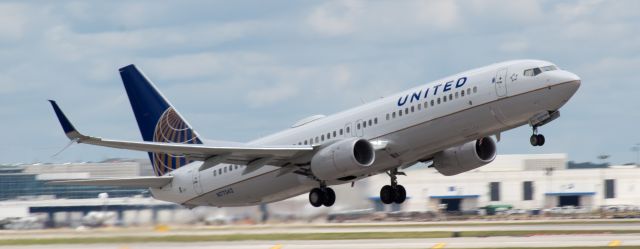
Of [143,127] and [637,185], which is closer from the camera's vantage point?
[143,127]

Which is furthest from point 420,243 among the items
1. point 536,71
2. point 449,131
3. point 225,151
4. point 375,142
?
point 536,71

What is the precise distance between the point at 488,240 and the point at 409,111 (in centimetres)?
797

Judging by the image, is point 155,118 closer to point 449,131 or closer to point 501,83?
point 449,131

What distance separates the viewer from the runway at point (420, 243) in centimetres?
4478

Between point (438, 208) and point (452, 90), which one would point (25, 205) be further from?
point (452, 90)

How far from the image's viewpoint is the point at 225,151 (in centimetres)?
4469

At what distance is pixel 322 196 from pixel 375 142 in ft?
13.1

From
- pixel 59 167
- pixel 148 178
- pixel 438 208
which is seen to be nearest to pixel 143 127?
pixel 148 178

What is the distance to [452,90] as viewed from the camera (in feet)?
141

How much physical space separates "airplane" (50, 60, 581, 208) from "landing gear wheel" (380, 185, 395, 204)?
4cm

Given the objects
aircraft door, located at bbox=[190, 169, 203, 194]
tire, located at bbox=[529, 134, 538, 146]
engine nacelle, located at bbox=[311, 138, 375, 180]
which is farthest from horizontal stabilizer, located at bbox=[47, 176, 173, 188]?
tire, located at bbox=[529, 134, 538, 146]

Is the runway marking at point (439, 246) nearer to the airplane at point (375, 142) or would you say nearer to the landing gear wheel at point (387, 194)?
the airplane at point (375, 142)

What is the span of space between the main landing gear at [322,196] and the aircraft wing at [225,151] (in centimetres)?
191

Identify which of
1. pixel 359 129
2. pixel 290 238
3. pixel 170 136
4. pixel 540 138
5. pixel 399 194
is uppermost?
pixel 170 136
